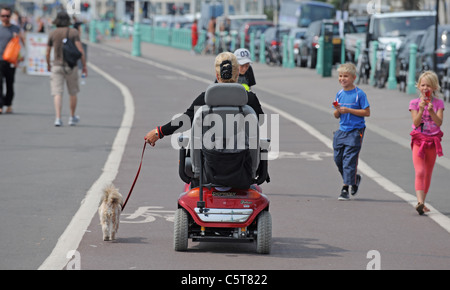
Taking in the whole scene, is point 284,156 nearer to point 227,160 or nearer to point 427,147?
point 427,147

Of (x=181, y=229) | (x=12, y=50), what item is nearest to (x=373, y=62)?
(x=12, y=50)

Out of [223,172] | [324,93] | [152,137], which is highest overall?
[152,137]

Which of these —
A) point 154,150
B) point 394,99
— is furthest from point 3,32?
point 394,99

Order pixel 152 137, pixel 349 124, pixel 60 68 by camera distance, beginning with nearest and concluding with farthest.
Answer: pixel 152 137, pixel 349 124, pixel 60 68

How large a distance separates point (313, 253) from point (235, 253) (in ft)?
1.91

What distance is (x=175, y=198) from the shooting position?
1033 cm

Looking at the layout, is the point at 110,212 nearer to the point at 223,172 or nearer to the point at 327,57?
the point at 223,172

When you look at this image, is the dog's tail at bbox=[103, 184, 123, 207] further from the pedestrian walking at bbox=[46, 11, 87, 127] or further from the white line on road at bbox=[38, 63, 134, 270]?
the pedestrian walking at bbox=[46, 11, 87, 127]

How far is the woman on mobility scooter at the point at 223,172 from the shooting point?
7500mm

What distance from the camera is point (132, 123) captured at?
17.9 metres

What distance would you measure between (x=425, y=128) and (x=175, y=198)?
2552mm

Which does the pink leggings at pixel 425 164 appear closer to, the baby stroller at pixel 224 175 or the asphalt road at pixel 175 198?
the asphalt road at pixel 175 198

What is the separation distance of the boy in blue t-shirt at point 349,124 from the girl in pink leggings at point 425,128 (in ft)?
2.47

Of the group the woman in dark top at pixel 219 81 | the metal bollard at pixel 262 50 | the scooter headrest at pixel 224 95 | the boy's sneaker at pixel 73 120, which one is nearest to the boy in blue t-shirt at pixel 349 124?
the woman in dark top at pixel 219 81
